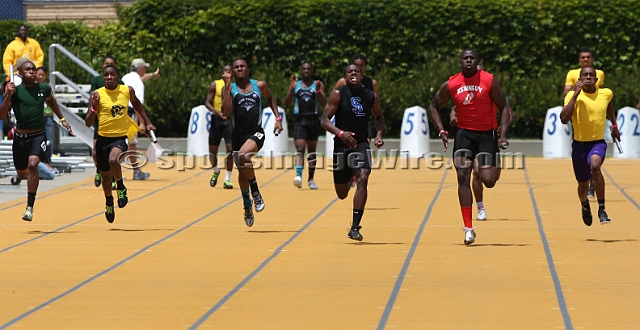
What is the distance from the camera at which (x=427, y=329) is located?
748 centimetres

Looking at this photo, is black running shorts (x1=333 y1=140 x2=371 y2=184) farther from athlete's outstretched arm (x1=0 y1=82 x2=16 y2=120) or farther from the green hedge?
the green hedge

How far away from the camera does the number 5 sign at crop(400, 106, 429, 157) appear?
25.8m

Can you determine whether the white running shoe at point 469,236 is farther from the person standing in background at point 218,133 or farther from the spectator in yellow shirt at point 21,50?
the spectator in yellow shirt at point 21,50

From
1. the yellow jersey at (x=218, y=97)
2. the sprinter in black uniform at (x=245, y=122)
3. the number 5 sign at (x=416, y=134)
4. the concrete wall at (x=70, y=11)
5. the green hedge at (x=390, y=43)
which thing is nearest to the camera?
the sprinter in black uniform at (x=245, y=122)

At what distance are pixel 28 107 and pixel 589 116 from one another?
592 centimetres

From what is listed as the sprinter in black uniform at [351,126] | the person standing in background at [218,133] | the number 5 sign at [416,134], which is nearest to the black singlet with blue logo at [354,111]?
the sprinter in black uniform at [351,126]

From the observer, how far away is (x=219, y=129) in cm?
1853

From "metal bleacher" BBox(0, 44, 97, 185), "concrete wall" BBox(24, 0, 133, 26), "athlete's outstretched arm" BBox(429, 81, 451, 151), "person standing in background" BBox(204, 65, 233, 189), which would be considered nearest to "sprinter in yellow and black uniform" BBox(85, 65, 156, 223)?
"athlete's outstretched arm" BBox(429, 81, 451, 151)

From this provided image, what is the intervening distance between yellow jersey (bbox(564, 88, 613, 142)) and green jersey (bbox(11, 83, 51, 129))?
221 inches

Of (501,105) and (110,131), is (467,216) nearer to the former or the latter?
(501,105)

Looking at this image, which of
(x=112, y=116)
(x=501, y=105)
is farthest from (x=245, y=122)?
(x=501, y=105)

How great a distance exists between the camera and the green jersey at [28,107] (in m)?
13.4

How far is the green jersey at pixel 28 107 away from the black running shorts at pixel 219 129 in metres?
5.13

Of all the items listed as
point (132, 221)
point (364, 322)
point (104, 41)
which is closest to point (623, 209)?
point (132, 221)
